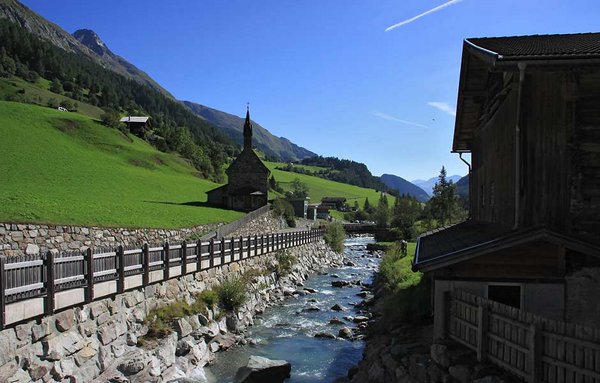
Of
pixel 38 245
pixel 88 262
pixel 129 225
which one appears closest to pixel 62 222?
pixel 38 245

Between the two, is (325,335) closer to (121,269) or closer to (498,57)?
(121,269)

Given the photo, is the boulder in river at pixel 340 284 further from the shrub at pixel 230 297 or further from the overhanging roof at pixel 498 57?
the overhanging roof at pixel 498 57

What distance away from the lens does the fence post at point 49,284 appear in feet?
34.4

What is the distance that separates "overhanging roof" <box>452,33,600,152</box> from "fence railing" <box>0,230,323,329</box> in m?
11.3

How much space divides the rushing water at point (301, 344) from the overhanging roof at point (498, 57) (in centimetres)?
1003

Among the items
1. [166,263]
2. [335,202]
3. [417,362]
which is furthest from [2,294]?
[335,202]

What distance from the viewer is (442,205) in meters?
73.4

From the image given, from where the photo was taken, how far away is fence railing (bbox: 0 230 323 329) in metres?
9.56

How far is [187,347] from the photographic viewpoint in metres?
14.9

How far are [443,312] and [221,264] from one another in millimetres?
13552

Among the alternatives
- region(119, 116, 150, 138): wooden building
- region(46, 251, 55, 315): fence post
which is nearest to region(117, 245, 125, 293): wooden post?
region(46, 251, 55, 315): fence post

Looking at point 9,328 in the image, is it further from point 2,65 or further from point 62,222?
point 2,65

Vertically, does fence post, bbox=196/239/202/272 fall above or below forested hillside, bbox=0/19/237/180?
below

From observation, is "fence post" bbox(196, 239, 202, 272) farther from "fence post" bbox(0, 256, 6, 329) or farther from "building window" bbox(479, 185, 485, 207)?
"building window" bbox(479, 185, 485, 207)
